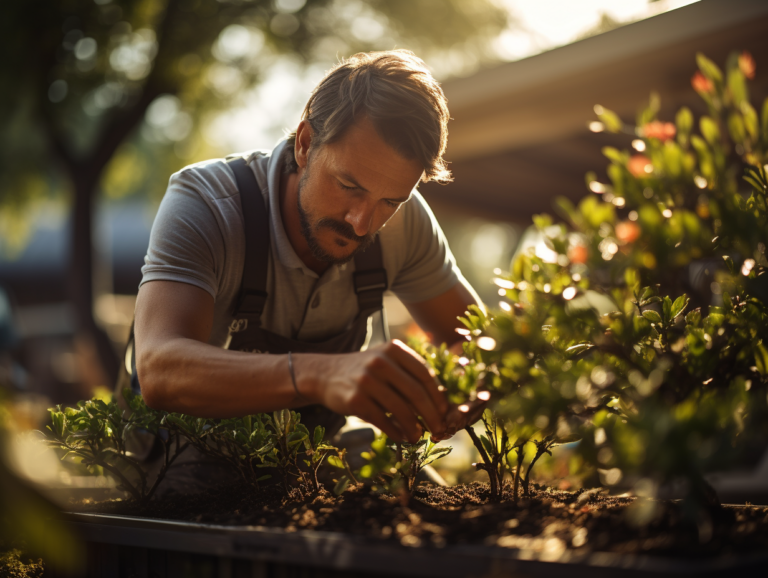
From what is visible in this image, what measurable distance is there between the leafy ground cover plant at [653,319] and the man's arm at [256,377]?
157 mm

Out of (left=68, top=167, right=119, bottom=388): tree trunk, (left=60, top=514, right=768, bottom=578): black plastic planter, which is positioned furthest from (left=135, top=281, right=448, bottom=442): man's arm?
(left=68, top=167, right=119, bottom=388): tree trunk

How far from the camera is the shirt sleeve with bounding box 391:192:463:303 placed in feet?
7.20

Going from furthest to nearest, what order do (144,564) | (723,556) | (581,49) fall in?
1. (581,49)
2. (144,564)
3. (723,556)

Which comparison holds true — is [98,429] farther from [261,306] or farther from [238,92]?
[238,92]

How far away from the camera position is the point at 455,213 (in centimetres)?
827

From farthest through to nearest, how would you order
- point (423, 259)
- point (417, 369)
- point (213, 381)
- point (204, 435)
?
point (423, 259) → point (204, 435) → point (213, 381) → point (417, 369)

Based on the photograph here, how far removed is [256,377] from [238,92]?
371 inches

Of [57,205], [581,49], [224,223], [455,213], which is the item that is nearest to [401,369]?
[224,223]

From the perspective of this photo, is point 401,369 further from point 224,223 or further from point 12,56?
point 12,56

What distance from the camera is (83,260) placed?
8.30 metres

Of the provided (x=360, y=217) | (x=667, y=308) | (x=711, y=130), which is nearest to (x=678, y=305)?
(x=667, y=308)

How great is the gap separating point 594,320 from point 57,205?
15652mm

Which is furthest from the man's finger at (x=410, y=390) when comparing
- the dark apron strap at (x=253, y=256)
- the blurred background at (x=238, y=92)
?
the blurred background at (x=238, y=92)

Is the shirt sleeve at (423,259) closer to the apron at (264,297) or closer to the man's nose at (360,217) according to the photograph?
the apron at (264,297)
